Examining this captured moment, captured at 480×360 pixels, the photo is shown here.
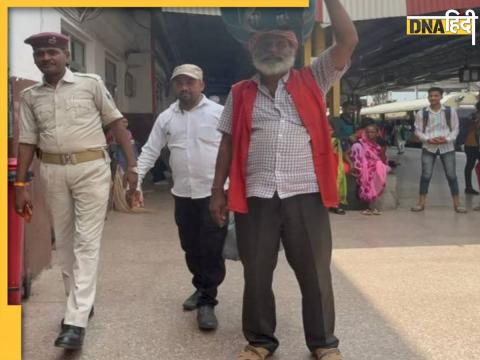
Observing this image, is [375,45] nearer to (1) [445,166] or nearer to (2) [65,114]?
(1) [445,166]

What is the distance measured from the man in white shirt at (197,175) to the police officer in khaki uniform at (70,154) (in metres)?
0.49

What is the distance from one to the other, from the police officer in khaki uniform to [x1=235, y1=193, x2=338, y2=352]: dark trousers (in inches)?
36.7

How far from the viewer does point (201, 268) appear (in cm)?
396

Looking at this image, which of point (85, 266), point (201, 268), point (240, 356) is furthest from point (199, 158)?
point (240, 356)

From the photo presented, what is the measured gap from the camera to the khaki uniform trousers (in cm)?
344

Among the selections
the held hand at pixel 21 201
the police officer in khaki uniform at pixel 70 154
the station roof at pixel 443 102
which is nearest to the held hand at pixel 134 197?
the police officer in khaki uniform at pixel 70 154

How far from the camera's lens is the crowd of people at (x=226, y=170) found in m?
3.09

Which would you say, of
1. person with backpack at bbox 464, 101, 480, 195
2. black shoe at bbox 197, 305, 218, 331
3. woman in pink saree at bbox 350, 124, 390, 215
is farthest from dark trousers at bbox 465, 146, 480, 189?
black shoe at bbox 197, 305, 218, 331

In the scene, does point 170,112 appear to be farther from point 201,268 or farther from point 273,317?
point 273,317

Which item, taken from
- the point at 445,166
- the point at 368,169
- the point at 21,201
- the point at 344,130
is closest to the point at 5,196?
the point at 21,201

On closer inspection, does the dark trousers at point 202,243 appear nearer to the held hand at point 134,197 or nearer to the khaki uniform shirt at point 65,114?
the held hand at point 134,197

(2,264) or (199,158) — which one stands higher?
(199,158)

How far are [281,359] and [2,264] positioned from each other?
199cm

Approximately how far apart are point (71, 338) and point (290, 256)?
1319 millimetres
